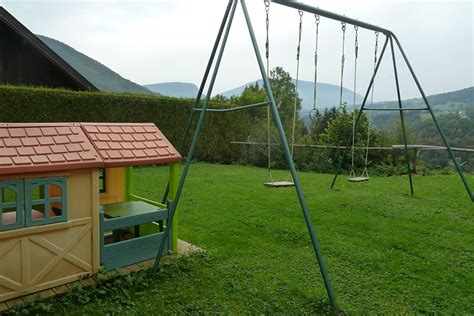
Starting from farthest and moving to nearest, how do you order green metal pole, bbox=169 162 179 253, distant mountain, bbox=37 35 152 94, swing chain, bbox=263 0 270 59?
1. distant mountain, bbox=37 35 152 94
2. green metal pole, bbox=169 162 179 253
3. swing chain, bbox=263 0 270 59

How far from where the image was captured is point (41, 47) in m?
10.6

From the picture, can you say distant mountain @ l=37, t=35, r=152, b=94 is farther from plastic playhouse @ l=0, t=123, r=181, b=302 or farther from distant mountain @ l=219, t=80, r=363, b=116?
plastic playhouse @ l=0, t=123, r=181, b=302

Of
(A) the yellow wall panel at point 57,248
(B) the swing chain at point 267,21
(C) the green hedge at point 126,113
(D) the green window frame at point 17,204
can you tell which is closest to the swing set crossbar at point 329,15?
(B) the swing chain at point 267,21

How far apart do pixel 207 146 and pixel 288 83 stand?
20.3 m

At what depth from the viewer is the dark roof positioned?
9969 millimetres

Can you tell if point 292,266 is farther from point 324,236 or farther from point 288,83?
point 288,83

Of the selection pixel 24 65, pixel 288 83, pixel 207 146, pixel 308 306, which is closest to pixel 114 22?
pixel 24 65

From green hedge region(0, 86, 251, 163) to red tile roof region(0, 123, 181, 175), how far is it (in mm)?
7187

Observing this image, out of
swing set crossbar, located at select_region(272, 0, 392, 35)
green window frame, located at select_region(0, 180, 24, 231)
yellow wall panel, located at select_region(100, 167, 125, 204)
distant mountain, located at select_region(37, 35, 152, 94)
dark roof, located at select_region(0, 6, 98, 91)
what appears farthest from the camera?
distant mountain, located at select_region(37, 35, 152, 94)

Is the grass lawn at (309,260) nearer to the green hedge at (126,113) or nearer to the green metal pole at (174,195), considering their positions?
the green metal pole at (174,195)

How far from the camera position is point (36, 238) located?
337 cm

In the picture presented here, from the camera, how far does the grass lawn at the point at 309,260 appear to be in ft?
10.9

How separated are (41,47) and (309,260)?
33.2ft

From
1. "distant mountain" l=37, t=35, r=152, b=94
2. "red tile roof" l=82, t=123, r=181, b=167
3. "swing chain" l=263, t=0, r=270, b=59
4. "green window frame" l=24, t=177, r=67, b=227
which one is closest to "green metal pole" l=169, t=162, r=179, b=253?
"red tile roof" l=82, t=123, r=181, b=167
